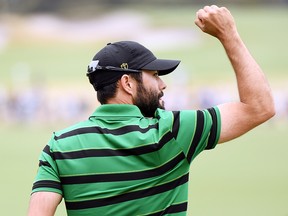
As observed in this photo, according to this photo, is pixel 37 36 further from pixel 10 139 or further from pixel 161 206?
pixel 161 206

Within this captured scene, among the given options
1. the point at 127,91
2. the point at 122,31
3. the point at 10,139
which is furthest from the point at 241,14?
the point at 127,91

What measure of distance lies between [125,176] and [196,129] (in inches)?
11.6

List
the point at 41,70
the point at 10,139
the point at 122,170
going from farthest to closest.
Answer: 1. the point at 41,70
2. the point at 10,139
3. the point at 122,170

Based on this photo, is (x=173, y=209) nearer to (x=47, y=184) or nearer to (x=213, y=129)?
(x=213, y=129)

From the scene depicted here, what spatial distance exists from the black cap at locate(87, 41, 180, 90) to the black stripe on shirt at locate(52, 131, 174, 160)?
0.92 feet

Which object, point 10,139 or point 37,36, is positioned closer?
point 10,139

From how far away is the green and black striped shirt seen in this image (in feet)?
9.53

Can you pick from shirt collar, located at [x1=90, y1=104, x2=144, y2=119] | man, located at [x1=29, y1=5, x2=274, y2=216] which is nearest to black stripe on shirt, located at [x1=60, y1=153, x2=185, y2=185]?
man, located at [x1=29, y1=5, x2=274, y2=216]

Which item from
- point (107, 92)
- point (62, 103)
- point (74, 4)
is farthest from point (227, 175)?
point (74, 4)

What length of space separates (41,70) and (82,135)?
771 inches

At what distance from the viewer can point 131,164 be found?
2.91 meters

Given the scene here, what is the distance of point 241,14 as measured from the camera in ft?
80.1

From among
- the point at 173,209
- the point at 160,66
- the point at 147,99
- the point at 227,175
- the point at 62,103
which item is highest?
the point at 160,66

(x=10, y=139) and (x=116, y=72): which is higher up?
(x=116, y=72)
